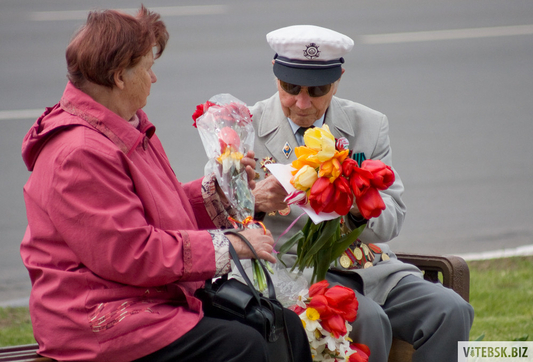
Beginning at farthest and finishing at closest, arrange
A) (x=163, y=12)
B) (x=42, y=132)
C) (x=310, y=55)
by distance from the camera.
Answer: (x=163, y=12), (x=310, y=55), (x=42, y=132)

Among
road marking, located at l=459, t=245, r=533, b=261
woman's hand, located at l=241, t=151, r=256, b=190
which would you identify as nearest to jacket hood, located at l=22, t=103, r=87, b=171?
woman's hand, located at l=241, t=151, r=256, b=190

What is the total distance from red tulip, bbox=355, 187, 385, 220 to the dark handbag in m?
0.42

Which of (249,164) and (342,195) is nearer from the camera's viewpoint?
(342,195)

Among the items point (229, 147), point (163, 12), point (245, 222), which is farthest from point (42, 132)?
point (163, 12)

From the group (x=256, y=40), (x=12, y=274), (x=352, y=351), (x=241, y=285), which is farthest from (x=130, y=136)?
(x=256, y=40)

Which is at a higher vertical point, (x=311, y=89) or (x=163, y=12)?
(x=311, y=89)

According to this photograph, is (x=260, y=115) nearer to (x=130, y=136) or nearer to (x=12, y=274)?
(x=130, y=136)

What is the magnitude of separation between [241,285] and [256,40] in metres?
7.02

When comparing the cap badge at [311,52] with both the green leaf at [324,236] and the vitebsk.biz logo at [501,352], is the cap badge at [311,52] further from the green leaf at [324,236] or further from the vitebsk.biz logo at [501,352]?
the vitebsk.biz logo at [501,352]

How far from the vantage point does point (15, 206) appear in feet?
18.3

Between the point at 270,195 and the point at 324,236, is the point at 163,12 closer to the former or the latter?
the point at 270,195

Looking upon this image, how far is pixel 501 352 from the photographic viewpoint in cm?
332

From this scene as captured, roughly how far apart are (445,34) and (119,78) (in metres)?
7.85

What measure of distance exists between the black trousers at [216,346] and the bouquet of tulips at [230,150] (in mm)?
455
